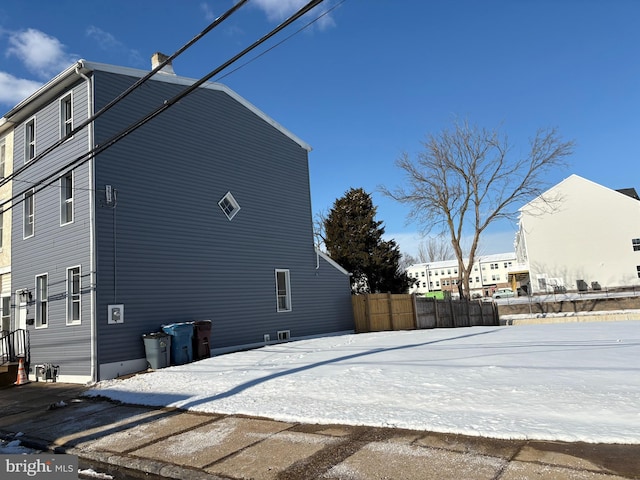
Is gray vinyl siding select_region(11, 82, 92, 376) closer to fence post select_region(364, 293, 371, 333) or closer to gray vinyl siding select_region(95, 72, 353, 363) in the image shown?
gray vinyl siding select_region(95, 72, 353, 363)

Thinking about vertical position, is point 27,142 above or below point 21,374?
above

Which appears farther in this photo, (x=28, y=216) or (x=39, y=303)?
A: (x=28, y=216)

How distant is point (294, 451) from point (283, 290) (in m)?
12.1

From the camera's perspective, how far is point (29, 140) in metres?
14.8

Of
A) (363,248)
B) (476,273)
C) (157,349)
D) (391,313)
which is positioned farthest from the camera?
(476,273)

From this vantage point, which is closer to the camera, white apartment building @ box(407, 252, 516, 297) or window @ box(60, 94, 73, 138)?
window @ box(60, 94, 73, 138)

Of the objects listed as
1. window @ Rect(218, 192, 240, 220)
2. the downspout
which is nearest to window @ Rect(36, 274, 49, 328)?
the downspout

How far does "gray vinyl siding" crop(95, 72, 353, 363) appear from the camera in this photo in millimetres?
12281

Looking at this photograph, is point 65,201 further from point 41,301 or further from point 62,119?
point 41,301

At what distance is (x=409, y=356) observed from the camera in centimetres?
1063

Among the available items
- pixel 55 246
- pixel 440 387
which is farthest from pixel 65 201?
pixel 440 387

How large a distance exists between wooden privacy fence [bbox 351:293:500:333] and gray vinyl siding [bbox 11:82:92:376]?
1169cm

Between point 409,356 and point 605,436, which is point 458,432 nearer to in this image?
point 605,436

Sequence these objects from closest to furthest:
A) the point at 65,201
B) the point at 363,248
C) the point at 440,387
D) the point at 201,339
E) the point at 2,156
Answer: the point at 440,387
the point at 201,339
the point at 65,201
the point at 2,156
the point at 363,248
